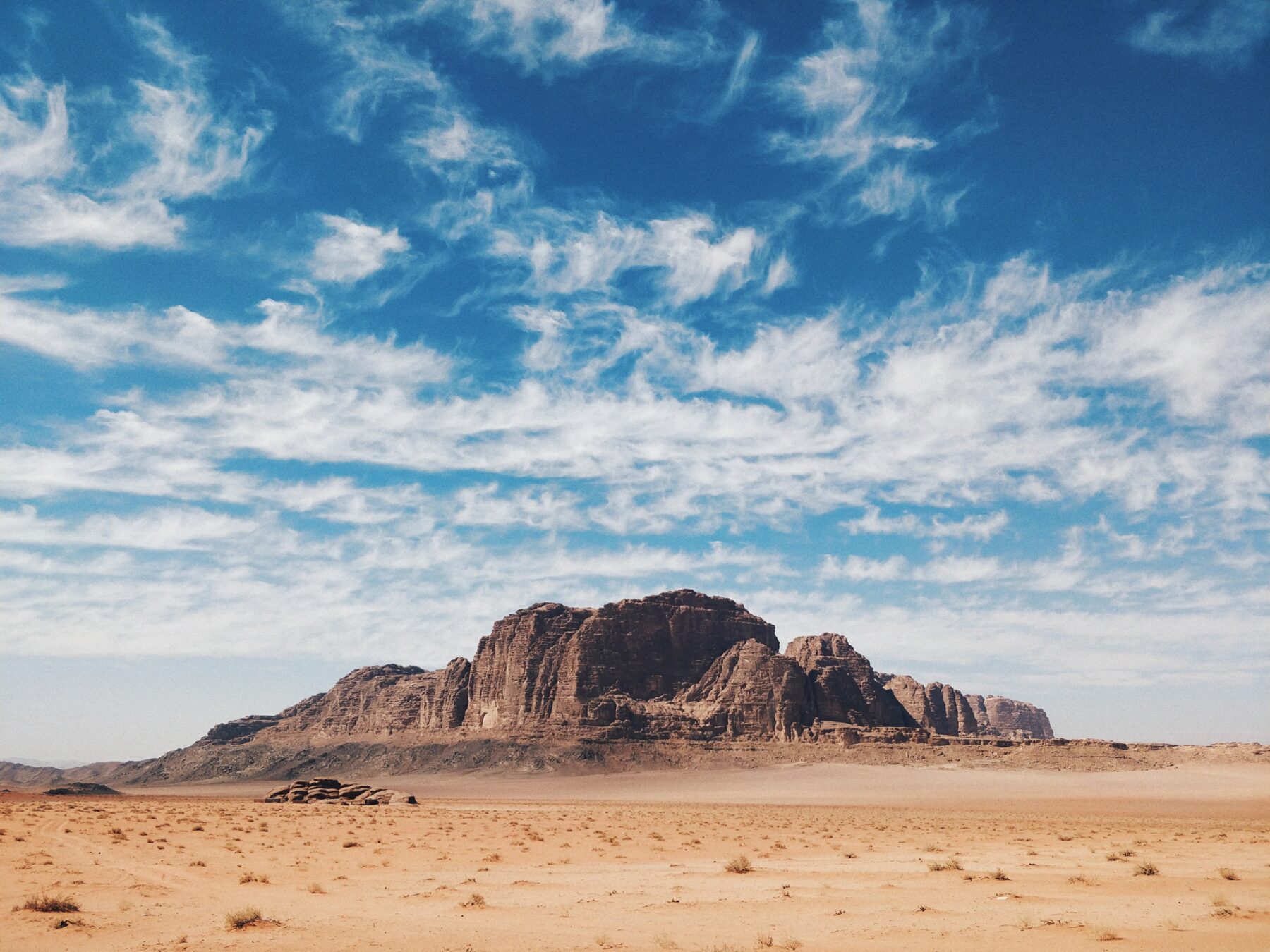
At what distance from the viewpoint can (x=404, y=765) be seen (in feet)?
467

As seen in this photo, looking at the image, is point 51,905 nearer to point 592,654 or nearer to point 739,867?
point 739,867

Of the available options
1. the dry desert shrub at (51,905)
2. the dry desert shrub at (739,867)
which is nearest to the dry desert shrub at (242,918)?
the dry desert shrub at (51,905)

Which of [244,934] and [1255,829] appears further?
[1255,829]

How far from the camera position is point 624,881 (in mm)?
21703

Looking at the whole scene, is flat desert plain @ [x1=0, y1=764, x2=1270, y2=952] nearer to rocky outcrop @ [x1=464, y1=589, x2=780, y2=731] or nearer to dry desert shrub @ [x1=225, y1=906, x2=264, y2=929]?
dry desert shrub @ [x1=225, y1=906, x2=264, y2=929]

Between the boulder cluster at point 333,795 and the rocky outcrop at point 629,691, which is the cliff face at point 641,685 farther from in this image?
the boulder cluster at point 333,795

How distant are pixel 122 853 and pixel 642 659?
13460 centimetres

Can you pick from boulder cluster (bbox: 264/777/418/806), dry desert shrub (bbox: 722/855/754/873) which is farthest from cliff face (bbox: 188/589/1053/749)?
dry desert shrub (bbox: 722/855/754/873)

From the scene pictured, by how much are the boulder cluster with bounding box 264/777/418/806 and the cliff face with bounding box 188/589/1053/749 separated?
66570 millimetres

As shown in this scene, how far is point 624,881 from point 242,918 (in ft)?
31.8

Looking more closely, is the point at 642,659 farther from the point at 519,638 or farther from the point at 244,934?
the point at 244,934

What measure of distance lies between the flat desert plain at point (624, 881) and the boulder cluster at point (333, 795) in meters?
13.5

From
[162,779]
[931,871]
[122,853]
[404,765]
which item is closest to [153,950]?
[122,853]

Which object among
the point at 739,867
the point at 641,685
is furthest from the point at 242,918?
the point at 641,685
